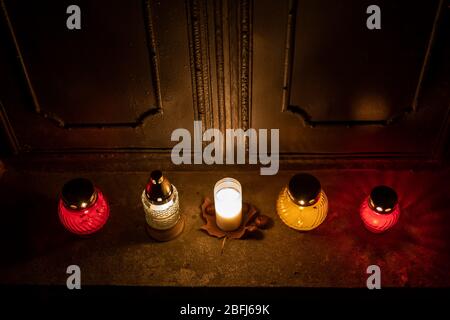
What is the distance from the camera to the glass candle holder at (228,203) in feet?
5.93

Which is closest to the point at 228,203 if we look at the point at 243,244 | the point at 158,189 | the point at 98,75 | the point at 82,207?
the point at 243,244

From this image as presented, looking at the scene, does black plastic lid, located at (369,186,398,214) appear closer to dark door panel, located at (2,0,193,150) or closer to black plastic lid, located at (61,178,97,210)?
dark door panel, located at (2,0,193,150)

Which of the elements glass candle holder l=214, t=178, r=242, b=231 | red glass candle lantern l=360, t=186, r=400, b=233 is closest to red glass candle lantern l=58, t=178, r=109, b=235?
glass candle holder l=214, t=178, r=242, b=231

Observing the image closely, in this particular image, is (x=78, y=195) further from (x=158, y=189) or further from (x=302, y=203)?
(x=302, y=203)

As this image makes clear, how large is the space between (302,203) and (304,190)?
0.18 feet

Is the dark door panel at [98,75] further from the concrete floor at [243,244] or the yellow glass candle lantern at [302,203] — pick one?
the yellow glass candle lantern at [302,203]

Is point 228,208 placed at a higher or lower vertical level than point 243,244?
higher

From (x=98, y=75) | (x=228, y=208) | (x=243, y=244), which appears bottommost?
(x=243, y=244)

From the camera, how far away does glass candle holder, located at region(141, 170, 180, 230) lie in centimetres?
168

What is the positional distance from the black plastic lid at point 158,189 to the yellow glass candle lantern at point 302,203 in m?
0.51

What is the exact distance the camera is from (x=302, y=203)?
1.69m
